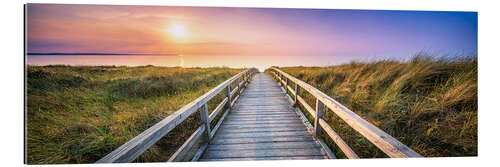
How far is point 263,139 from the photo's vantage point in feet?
7.90

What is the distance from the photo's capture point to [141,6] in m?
2.67

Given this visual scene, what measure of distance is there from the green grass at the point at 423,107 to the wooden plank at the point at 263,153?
12.8 inches

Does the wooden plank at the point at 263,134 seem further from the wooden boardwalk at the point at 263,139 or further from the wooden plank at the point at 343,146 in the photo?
the wooden plank at the point at 343,146

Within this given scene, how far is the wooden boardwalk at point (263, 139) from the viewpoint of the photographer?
81.2 inches

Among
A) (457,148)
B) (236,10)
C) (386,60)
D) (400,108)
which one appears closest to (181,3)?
(236,10)

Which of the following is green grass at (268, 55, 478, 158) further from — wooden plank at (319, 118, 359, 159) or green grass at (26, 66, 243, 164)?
green grass at (26, 66, 243, 164)

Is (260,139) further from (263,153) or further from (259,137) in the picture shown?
(263,153)

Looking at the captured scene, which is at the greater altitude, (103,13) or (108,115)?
(103,13)

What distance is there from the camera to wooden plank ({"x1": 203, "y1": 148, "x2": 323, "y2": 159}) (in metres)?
2.05

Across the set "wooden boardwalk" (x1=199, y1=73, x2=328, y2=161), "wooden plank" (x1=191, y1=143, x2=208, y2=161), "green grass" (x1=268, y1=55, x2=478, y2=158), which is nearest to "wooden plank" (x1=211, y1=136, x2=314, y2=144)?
"wooden boardwalk" (x1=199, y1=73, x2=328, y2=161)

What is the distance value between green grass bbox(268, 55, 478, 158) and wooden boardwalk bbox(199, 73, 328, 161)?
383 millimetres

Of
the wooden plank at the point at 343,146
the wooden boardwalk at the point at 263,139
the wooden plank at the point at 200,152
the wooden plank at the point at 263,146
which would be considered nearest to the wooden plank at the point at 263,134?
the wooden boardwalk at the point at 263,139

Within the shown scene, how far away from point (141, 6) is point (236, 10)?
1507 mm
